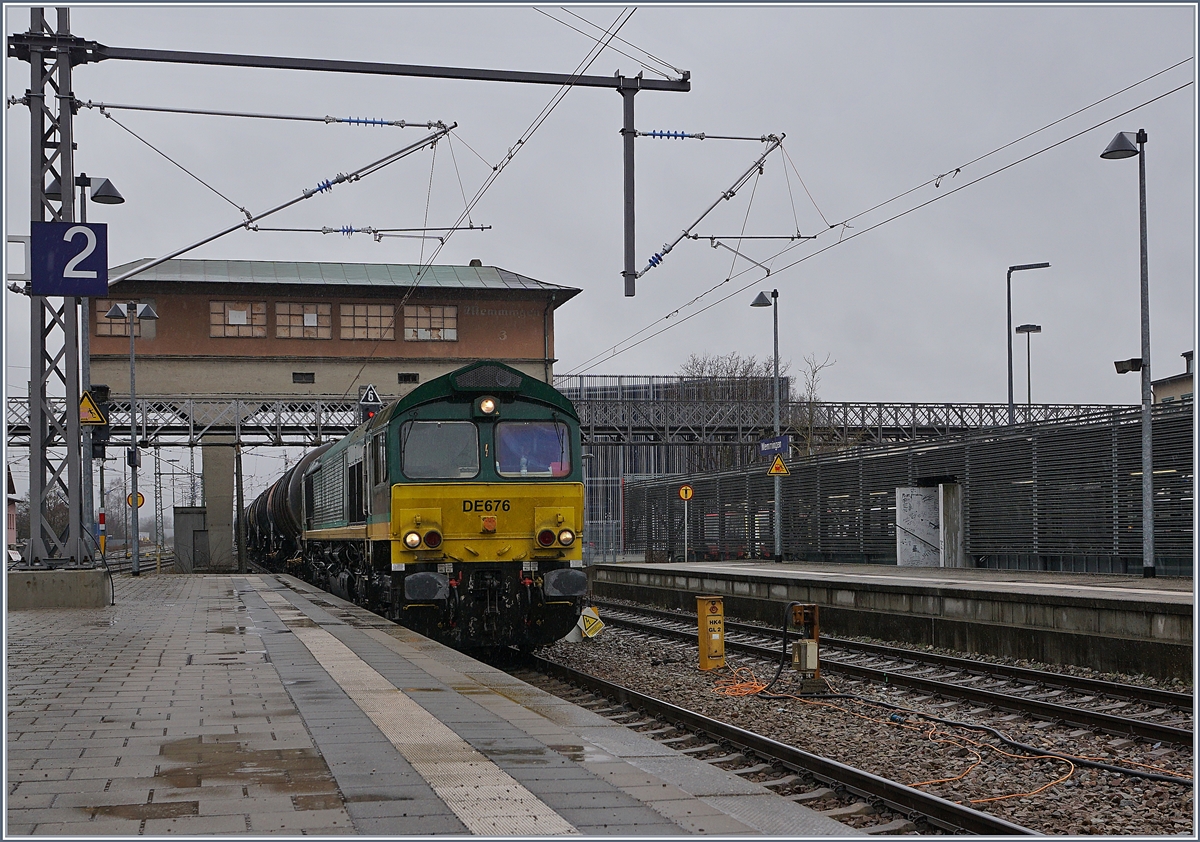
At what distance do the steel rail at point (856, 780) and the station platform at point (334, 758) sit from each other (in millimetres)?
982

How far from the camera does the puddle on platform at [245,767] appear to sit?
6590mm

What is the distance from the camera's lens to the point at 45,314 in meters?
18.9

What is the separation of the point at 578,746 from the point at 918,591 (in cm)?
1216

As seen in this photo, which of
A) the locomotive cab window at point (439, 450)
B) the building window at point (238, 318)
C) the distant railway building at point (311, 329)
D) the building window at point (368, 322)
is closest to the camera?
the locomotive cab window at point (439, 450)

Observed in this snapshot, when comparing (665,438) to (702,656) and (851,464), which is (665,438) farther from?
(702,656)

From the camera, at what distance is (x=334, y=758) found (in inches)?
285

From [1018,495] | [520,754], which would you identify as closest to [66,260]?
[520,754]

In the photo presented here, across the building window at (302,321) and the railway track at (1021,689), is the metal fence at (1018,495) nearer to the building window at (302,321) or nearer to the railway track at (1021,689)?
the railway track at (1021,689)

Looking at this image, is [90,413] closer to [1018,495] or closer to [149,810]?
[149,810]

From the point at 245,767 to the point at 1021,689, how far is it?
924 cm

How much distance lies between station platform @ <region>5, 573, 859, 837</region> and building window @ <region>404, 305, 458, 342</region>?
141 ft

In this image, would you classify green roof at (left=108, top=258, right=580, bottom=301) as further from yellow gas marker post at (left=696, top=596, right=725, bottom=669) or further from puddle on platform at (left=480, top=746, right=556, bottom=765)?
puddle on platform at (left=480, top=746, right=556, bottom=765)

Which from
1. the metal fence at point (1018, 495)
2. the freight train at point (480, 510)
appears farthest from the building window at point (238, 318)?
the freight train at point (480, 510)

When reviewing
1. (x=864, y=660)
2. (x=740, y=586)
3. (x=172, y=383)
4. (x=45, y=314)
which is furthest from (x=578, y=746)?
(x=172, y=383)
